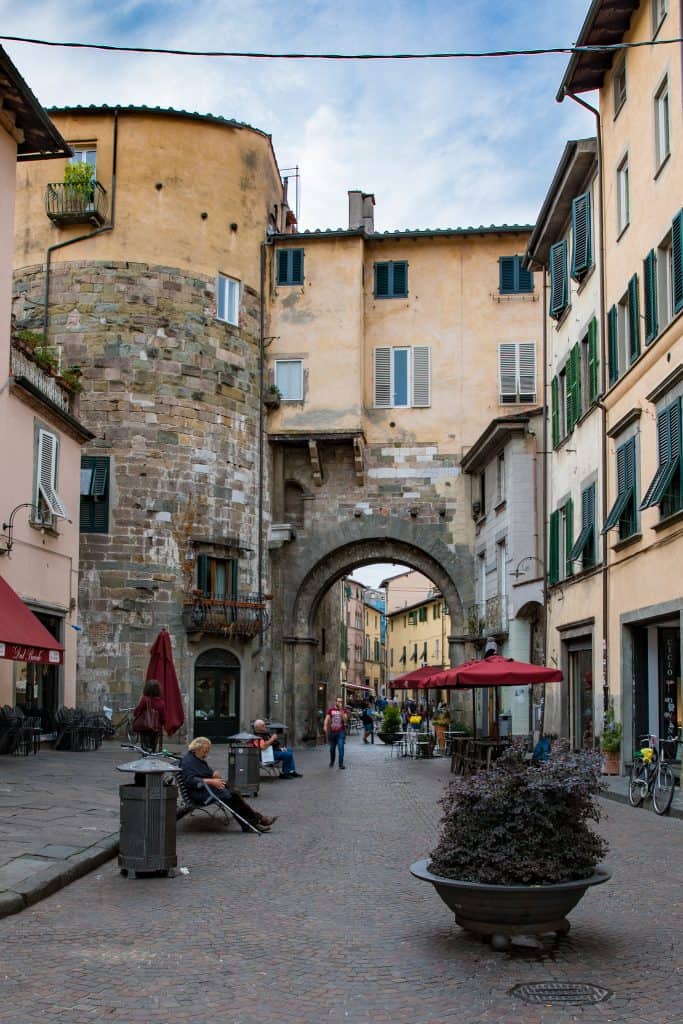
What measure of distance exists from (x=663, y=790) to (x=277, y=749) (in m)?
8.16

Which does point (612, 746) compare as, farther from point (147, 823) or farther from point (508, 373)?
point (508, 373)

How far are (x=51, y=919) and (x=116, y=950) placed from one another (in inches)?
46.4

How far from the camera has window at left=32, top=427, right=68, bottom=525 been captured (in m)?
21.4

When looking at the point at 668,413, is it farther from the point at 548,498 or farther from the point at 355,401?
the point at 355,401

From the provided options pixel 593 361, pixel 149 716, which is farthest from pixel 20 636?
pixel 593 361

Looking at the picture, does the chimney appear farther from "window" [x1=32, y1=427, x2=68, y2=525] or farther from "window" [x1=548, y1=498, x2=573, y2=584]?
"window" [x1=32, y1=427, x2=68, y2=525]

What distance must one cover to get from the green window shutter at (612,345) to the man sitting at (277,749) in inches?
351

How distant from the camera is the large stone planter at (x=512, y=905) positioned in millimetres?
6629

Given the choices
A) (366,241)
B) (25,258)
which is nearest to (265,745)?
(25,258)

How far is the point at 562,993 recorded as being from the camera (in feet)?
19.3

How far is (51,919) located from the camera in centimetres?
795

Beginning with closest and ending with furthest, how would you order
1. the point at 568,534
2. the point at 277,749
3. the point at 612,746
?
the point at 612,746
the point at 277,749
the point at 568,534

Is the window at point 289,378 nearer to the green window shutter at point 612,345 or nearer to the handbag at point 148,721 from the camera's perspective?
the green window shutter at point 612,345

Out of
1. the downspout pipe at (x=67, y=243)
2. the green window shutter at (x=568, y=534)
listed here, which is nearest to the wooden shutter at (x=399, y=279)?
the downspout pipe at (x=67, y=243)
